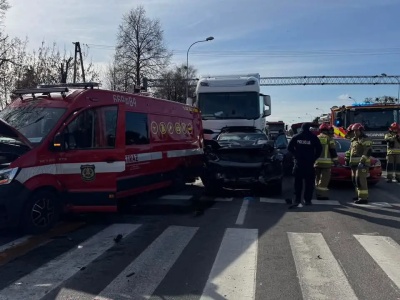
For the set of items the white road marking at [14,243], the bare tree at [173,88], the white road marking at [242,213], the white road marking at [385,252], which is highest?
the bare tree at [173,88]

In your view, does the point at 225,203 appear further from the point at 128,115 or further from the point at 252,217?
the point at 128,115

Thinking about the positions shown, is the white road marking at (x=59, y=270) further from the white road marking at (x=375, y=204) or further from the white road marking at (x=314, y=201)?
the white road marking at (x=375, y=204)

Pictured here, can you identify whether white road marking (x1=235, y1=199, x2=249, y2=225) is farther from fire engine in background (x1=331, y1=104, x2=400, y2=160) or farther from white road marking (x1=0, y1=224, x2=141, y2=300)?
fire engine in background (x1=331, y1=104, x2=400, y2=160)

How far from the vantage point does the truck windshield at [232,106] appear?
15438mm

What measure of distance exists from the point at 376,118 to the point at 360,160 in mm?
10220

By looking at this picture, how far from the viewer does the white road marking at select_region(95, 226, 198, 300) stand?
448 cm

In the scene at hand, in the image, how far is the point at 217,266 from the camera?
5.34m

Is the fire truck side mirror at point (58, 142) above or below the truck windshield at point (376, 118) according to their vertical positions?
below

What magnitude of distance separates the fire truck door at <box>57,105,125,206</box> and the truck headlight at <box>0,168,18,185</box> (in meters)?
0.91

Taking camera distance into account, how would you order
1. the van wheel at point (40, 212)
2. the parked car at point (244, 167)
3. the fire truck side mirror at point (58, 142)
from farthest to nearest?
1. the parked car at point (244, 167)
2. the fire truck side mirror at point (58, 142)
3. the van wheel at point (40, 212)

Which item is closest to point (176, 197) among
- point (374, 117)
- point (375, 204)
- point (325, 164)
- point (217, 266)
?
Result: point (325, 164)

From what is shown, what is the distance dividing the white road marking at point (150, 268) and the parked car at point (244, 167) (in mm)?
3578

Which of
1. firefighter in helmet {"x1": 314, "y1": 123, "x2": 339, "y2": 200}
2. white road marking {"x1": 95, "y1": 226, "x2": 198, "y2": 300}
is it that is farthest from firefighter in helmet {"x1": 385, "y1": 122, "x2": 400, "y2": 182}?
white road marking {"x1": 95, "y1": 226, "x2": 198, "y2": 300}

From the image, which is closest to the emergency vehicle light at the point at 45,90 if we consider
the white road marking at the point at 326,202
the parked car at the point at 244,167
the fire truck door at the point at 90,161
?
the fire truck door at the point at 90,161
